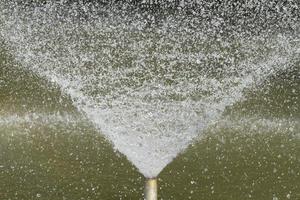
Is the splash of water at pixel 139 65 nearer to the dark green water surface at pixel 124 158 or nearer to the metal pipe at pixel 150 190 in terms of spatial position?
the dark green water surface at pixel 124 158

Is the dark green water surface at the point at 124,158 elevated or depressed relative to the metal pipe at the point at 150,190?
elevated

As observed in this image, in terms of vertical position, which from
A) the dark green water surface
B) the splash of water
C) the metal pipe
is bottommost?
the metal pipe

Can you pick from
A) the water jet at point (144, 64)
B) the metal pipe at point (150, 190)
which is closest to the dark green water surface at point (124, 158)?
the water jet at point (144, 64)

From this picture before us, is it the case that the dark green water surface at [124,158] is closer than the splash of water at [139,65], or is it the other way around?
the dark green water surface at [124,158]

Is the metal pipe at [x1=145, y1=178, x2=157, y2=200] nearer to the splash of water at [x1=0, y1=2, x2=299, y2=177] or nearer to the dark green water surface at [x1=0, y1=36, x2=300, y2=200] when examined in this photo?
the dark green water surface at [x1=0, y1=36, x2=300, y2=200]

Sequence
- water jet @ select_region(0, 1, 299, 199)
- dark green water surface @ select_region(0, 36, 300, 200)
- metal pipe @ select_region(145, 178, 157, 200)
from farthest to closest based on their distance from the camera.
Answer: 1. water jet @ select_region(0, 1, 299, 199)
2. dark green water surface @ select_region(0, 36, 300, 200)
3. metal pipe @ select_region(145, 178, 157, 200)

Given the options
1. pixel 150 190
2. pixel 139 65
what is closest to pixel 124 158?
pixel 150 190

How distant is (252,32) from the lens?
573 cm

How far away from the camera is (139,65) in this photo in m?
4.90

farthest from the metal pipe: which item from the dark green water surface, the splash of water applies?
the splash of water

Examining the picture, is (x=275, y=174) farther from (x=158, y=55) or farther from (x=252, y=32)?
(x=252, y=32)

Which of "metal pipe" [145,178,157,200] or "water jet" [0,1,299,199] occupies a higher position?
"water jet" [0,1,299,199]

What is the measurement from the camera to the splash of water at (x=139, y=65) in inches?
136

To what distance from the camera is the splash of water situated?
136 inches
